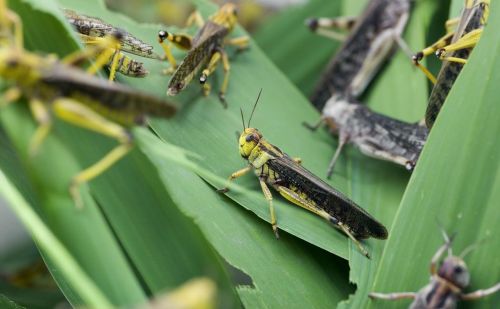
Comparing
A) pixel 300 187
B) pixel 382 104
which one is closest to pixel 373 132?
pixel 382 104

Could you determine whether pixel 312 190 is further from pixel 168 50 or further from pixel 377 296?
pixel 168 50

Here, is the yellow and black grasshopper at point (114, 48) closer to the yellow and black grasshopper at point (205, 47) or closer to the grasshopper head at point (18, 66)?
the yellow and black grasshopper at point (205, 47)

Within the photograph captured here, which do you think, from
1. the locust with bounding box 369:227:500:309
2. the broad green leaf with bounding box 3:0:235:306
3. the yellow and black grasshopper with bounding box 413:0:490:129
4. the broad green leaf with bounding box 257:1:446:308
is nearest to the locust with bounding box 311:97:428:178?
the broad green leaf with bounding box 257:1:446:308

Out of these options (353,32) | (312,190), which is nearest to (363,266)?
(312,190)

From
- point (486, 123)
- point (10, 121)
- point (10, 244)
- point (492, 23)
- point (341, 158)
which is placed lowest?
point (10, 244)

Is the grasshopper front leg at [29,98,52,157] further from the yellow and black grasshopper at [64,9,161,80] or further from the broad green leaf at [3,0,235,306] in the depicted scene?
the yellow and black grasshopper at [64,9,161,80]
